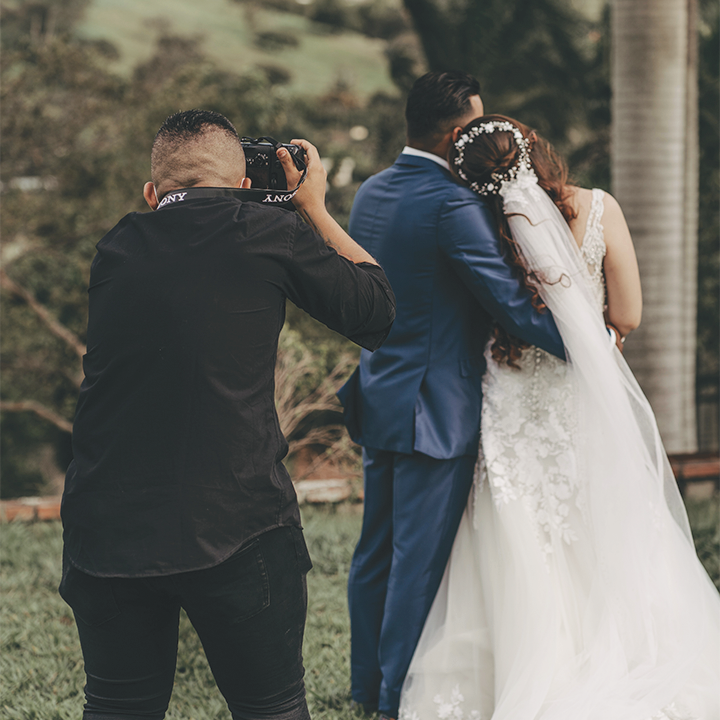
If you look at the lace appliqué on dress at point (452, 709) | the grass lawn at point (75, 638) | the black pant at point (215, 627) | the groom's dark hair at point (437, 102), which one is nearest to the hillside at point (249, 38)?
the grass lawn at point (75, 638)

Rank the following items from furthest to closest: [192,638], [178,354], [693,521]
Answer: [693,521] → [192,638] → [178,354]

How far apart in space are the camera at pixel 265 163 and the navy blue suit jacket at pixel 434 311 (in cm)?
76

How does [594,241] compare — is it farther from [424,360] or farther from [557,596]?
[557,596]

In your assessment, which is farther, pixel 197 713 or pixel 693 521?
pixel 693 521

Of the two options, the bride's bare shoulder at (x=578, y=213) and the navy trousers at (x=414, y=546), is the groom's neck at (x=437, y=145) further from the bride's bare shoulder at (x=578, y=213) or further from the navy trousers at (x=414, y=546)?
the navy trousers at (x=414, y=546)

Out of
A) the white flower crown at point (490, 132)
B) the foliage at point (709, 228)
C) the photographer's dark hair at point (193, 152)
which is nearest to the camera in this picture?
the photographer's dark hair at point (193, 152)

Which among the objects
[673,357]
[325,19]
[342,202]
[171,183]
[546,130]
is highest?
[325,19]

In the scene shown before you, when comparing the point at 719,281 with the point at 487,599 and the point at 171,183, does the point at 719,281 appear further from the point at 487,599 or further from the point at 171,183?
the point at 171,183

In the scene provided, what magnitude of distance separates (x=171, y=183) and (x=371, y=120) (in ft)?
50.7

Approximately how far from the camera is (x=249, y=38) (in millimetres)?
24406

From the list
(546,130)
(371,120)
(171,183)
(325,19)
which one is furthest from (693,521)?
(325,19)

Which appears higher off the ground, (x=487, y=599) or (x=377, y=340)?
(x=377, y=340)

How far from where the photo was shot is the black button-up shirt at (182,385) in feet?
4.82

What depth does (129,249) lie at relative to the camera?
1.53m
